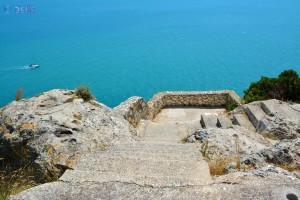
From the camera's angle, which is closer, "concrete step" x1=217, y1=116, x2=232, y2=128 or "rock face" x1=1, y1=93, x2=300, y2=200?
"rock face" x1=1, y1=93, x2=300, y2=200

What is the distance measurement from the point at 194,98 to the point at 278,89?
16.3ft

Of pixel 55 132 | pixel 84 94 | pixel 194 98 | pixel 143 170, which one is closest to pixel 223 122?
pixel 194 98

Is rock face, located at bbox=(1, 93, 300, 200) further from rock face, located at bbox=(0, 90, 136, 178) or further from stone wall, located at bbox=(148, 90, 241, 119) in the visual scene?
stone wall, located at bbox=(148, 90, 241, 119)

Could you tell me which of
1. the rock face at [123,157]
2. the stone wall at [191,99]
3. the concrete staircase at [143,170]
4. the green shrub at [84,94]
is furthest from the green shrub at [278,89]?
the concrete staircase at [143,170]

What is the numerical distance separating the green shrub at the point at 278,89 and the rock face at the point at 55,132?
422 inches

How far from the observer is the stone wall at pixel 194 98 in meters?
Result: 19.2

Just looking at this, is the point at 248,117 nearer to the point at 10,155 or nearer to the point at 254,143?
the point at 254,143

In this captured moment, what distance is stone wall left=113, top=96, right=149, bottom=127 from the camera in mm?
13345

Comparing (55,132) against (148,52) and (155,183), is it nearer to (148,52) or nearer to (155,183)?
(155,183)

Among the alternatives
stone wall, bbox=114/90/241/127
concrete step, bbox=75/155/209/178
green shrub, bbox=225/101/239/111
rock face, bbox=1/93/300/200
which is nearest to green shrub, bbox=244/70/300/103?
green shrub, bbox=225/101/239/111

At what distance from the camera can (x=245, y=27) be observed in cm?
5541

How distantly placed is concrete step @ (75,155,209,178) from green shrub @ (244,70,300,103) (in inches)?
512

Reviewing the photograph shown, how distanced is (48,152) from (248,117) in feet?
33.0

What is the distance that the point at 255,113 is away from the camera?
13.0 m
